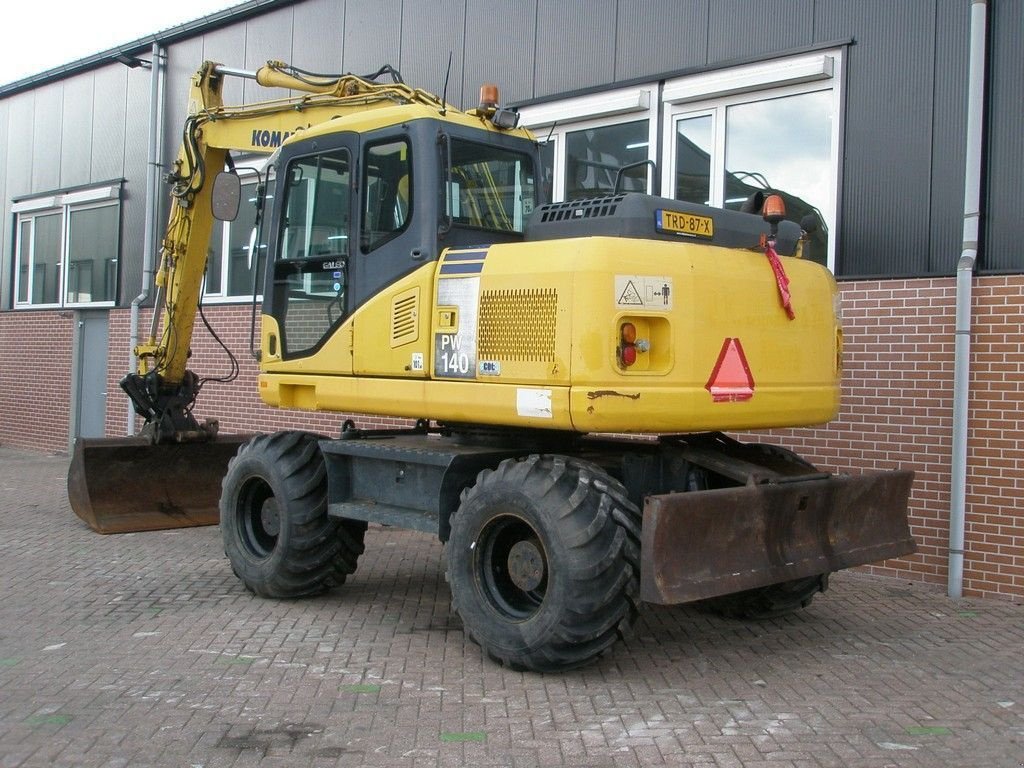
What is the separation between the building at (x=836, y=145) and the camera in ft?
25.1

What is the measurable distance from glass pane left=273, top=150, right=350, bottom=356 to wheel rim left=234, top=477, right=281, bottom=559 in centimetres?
103

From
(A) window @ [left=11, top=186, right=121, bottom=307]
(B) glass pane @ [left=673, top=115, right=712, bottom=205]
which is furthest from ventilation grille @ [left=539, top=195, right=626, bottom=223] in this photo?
(A) window @ [left=11, top=186, right=121, bottom=307]

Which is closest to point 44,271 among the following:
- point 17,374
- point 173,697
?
point 17,374

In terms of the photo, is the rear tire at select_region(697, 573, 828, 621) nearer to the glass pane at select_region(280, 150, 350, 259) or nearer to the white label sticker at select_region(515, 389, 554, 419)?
the white label sticker at select_region(515, 389, 554, 419)

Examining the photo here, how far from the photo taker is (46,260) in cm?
1819

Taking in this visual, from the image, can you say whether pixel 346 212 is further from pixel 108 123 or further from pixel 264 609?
pixel 108 123

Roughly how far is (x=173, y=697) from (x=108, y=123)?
13.3 meters

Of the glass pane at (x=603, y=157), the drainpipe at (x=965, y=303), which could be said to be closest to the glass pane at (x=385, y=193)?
the glass pane at (x=603, y=157)

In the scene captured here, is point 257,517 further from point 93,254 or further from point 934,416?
point 93,254

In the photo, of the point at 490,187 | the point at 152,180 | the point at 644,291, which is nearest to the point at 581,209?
the point at 644,291

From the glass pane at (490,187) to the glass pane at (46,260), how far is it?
42.3 ft

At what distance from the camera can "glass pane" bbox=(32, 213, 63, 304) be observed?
58.7 ft

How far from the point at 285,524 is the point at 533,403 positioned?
90.3 inches

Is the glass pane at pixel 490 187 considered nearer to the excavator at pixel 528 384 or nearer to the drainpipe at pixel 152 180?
the excavator at pixel 528 384
